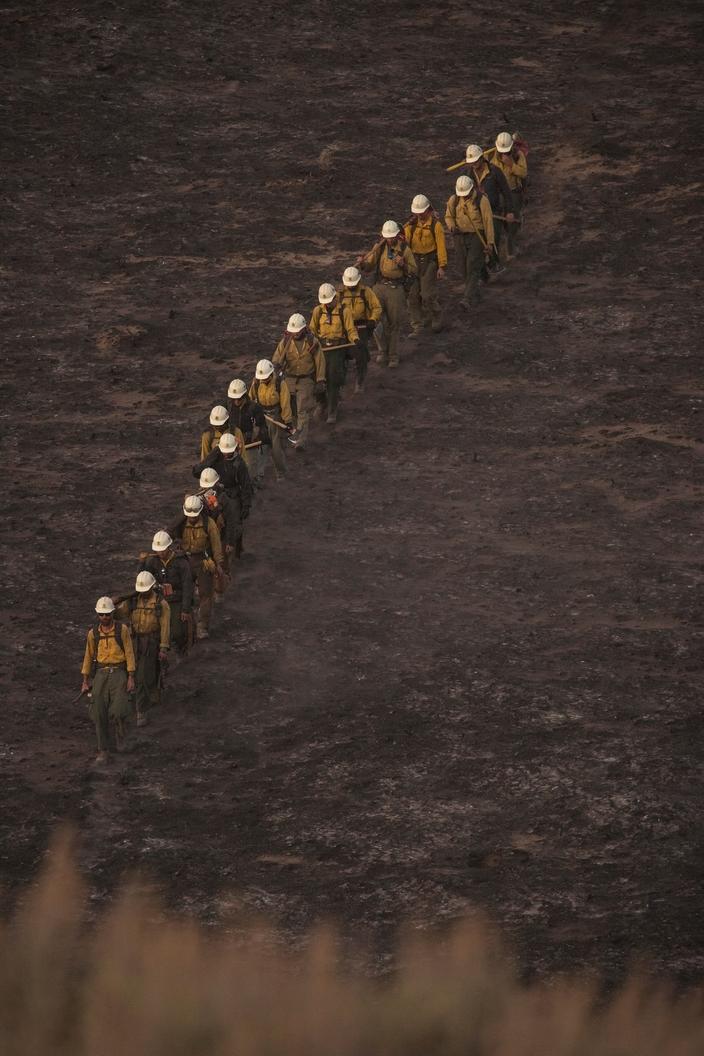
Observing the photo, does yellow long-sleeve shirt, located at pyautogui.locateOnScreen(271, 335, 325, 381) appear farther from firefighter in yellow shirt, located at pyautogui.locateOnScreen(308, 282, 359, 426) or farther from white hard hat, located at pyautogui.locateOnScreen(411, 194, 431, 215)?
white hard hat, located at pyautogui.locateOnScreen(411, 194, 431, 215)

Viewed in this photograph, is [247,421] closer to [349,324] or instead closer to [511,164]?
[349,324]

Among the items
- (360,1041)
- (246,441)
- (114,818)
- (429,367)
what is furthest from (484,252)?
(360,1041)

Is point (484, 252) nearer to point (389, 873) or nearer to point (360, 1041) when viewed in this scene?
point (389, 873)

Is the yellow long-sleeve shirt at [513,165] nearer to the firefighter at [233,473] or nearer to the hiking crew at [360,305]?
the hiking crew at [360,305]

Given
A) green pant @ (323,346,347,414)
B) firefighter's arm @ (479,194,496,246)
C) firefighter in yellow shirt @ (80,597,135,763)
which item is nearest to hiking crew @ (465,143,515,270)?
firefighter's arm @ (479,194,496,246)

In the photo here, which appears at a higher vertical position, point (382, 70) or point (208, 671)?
point (382, 70)

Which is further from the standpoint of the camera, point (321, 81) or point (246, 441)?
point (321, 81)

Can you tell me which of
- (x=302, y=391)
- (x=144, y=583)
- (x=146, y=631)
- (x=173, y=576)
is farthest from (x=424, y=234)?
(x=146, y=631)
